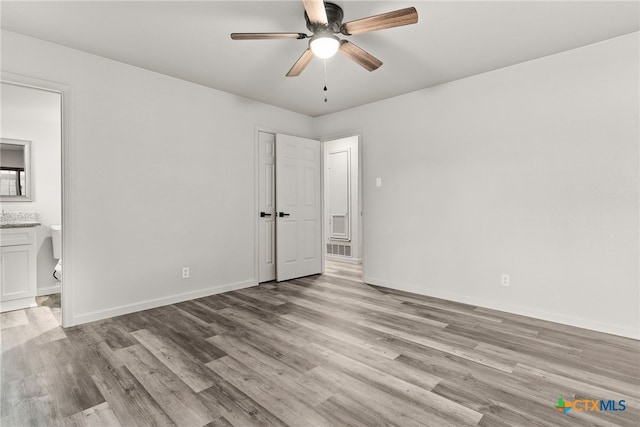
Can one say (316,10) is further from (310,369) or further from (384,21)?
(310,369)

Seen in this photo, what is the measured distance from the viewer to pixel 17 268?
359 cm

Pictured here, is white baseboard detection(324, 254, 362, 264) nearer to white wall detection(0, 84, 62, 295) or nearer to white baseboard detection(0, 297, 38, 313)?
white wall detection(0, 84, 62, 295)

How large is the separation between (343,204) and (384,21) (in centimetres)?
457

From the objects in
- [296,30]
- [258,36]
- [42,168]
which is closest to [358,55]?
[296,30]

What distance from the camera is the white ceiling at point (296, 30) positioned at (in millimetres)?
2316

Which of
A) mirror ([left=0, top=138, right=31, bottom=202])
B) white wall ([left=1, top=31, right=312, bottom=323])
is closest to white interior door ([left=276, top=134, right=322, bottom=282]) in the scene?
white wall ([left=1, top=31, right=312, bottom=323])

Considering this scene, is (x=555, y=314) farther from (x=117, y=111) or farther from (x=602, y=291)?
(x=117, y=111)

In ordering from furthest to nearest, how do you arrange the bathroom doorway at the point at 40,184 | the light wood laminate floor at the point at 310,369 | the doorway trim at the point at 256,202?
the doorway trim at the point at 256,202, the bathroom doorway at the point at 40,184, the light wood laminate floor at the point at 310,369

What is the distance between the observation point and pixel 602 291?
284 centimetres

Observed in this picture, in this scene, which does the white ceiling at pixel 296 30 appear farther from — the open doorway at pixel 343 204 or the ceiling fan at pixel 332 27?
the open doorway at pixel 343 204

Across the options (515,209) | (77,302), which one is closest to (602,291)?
(515,209)

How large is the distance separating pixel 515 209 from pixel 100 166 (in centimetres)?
418

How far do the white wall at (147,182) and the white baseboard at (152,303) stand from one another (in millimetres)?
11

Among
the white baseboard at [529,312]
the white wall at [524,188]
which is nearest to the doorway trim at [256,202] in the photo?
the white wall at [524,188]
